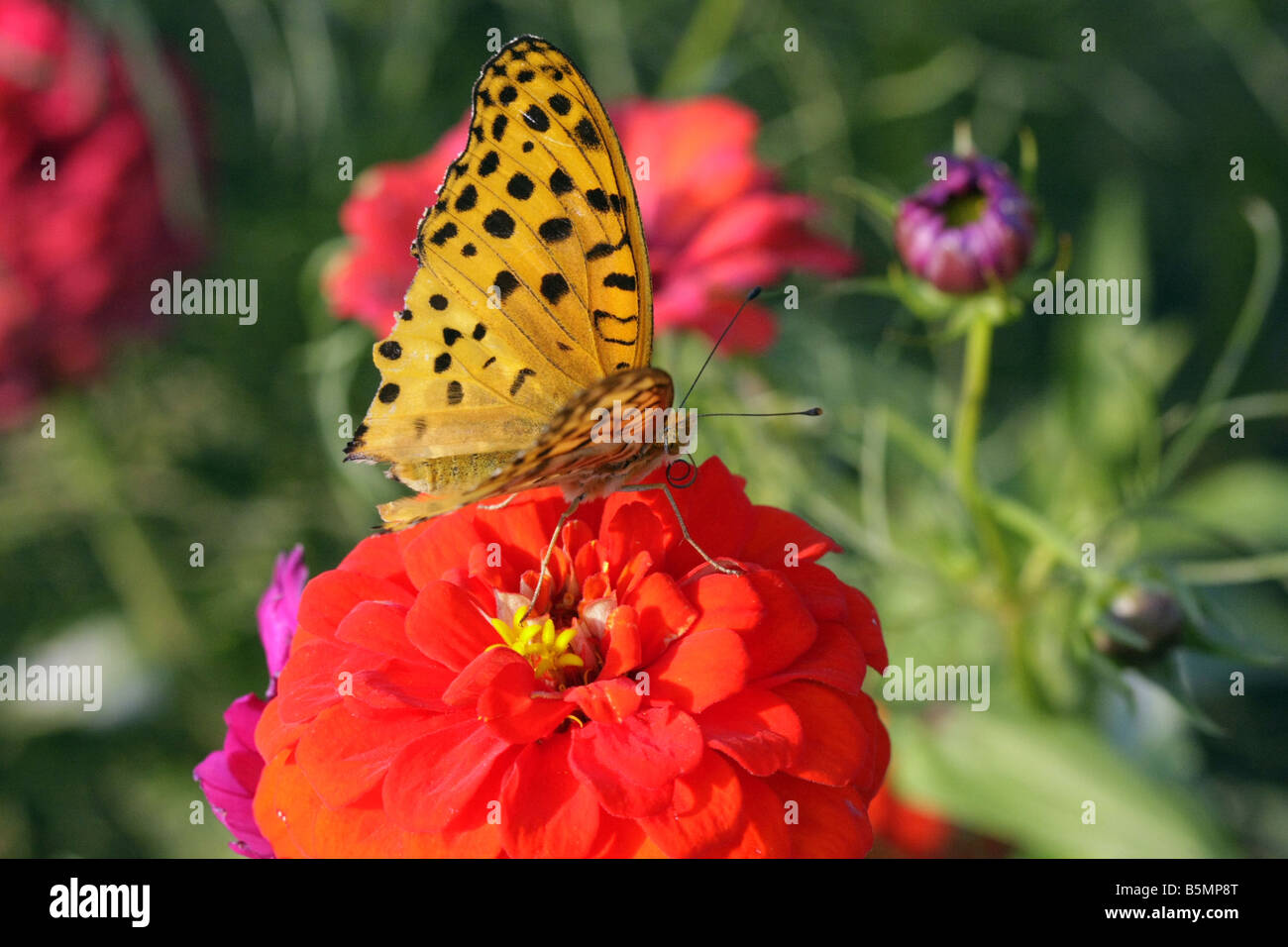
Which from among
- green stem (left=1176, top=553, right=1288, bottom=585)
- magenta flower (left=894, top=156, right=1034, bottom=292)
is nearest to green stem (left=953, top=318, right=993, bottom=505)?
magenta flower (left=894, top=156, right=1034, bottom=292)

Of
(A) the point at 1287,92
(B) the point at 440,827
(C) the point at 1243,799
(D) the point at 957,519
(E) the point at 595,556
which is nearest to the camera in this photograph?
(B) the point at 440,827

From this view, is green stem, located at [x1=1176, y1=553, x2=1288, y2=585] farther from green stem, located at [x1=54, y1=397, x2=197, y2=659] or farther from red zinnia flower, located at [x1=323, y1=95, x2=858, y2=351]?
green stem, located at [x1=54, y1=397, x2=197, y2=659]

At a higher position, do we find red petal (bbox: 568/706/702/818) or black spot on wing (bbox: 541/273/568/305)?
black spot on wing (bbox: 541/273/568/305)

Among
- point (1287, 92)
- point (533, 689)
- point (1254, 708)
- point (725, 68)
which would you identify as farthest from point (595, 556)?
point (1287, 92)

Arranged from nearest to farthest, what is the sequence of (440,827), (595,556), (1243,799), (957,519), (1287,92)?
1. (440,827)
2. (595,556)
3. (957,519)
4. (1243,799)
5. (1287,92)

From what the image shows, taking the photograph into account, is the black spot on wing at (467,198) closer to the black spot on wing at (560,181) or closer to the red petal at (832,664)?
the black spot on wing at (560,181)

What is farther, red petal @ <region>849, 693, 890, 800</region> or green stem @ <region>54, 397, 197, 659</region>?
green stem @ <region>54, 397, 197, 659</region>
